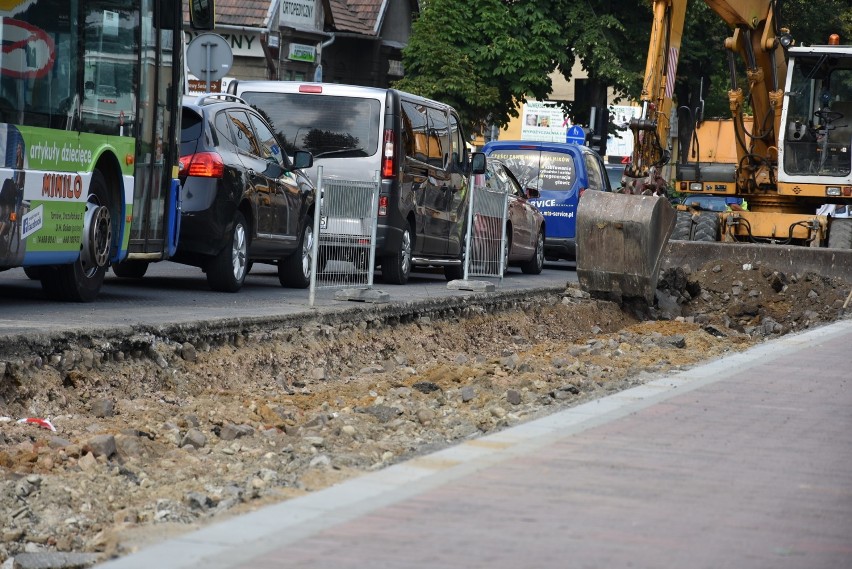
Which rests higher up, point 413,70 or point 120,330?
point 413,70

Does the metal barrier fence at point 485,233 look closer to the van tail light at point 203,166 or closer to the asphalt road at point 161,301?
the asphalt road at point 161,301

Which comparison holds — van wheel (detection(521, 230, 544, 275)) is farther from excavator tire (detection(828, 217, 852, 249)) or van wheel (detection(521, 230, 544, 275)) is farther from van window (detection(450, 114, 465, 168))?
excavator tire (detection(828, 217, 852, 249))

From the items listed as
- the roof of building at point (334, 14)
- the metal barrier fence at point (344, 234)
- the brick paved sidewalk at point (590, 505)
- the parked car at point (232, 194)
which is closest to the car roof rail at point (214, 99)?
the parked car at point (232, 194)

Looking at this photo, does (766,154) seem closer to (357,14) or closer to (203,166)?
(203,166)

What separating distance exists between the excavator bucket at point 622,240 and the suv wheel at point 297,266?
2.89 meters

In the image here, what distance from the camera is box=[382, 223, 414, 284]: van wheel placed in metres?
17.5

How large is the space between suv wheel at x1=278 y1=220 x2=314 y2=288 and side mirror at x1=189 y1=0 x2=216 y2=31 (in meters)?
2.94

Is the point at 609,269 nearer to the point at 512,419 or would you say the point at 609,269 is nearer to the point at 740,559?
the point at 512,419

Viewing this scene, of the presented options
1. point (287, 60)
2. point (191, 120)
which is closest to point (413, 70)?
point (287, 60)

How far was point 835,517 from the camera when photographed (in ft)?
18.7

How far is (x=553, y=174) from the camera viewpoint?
25.3 metres

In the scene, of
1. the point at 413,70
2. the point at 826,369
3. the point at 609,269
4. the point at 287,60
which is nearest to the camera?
the point at 826,369

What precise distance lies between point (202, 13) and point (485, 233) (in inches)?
211

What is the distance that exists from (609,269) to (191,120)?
490 centimetres
